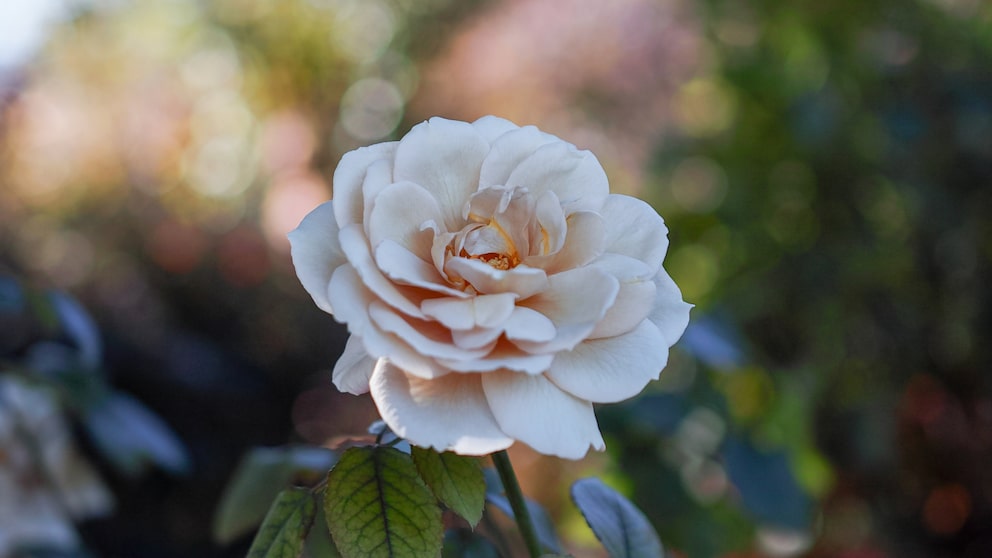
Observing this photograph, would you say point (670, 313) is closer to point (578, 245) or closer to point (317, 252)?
point (578, 245)

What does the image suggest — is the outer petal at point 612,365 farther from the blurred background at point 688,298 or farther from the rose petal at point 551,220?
the blurred background at point 688,298

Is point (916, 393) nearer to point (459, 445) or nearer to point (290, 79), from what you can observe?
point (459, 445)

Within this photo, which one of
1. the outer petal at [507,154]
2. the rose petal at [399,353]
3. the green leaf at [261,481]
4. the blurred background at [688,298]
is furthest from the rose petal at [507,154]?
the blurred background at [688,298]

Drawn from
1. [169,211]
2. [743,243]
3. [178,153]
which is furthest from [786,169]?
[178,153]

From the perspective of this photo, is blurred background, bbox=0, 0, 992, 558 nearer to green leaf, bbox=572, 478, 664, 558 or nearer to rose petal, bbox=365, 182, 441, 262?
green leaf, bbox=572, 478, 664, 558

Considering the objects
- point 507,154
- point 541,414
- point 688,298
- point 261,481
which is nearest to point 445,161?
point 507,154

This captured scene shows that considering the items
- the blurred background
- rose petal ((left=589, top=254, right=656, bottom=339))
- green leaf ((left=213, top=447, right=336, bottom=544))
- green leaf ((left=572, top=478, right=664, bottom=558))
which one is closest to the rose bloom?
rose petal ((left=589, top=254, right=656, bottom=339))
